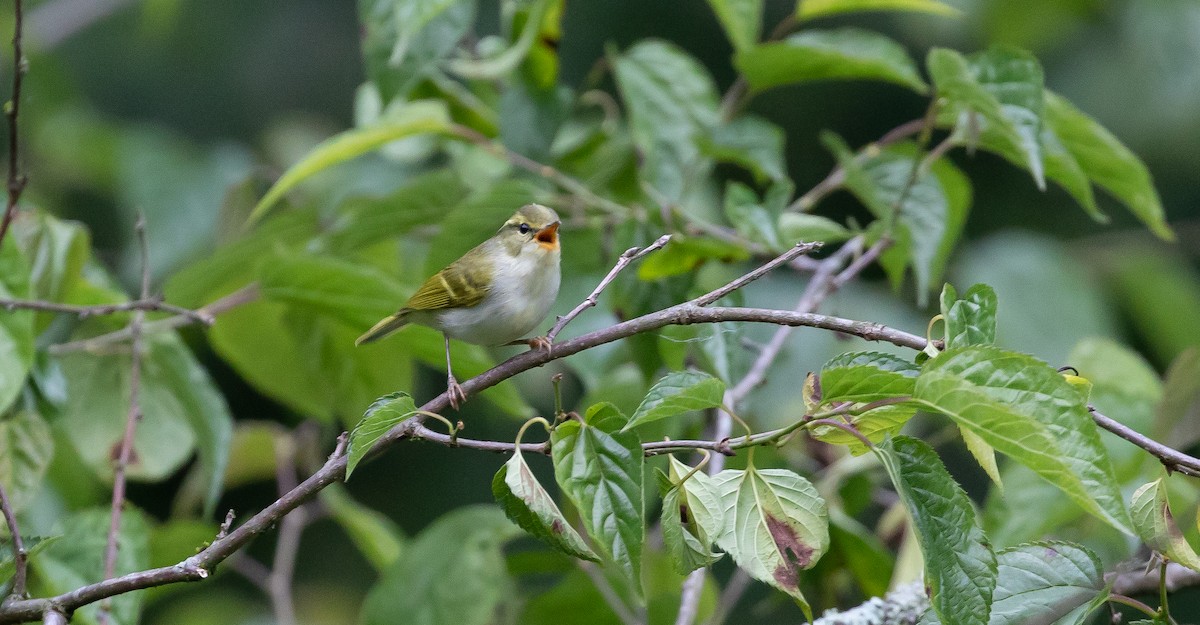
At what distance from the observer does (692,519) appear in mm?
1259

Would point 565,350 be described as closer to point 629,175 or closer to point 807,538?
point 807,538

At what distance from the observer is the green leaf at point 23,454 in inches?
75.8

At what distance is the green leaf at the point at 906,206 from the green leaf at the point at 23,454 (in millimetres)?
1680

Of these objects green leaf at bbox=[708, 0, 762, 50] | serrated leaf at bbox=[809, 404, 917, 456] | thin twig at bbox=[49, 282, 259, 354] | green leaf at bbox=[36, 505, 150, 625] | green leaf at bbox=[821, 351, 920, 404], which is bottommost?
green leaf at bbox=[36, 505, 150, 625]

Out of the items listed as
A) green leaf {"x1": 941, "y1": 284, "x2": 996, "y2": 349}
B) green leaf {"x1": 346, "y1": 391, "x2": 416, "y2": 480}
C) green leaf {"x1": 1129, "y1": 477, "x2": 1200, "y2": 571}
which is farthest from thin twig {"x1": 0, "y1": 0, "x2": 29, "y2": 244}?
green leaf {"x1": 1129, "y1": 477, "x2": 1200, "y2": 571}

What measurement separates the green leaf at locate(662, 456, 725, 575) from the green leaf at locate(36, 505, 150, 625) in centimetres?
112

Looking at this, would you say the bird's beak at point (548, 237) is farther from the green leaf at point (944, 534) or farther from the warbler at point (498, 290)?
the green leaf at point (944, 534)

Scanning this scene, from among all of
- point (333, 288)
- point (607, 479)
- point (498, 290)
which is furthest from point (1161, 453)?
point (333, 288)

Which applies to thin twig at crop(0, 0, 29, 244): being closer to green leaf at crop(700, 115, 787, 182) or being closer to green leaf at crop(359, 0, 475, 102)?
green leaf at crop(359, 0, 475, 102)

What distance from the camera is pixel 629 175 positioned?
2717 millimetres

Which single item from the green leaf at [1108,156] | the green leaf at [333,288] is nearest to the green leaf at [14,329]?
the green leaf at [333,288]

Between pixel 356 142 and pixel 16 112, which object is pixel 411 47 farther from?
pixel 16 112

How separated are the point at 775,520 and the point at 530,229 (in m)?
1.00

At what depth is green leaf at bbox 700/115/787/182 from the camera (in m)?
2.32
